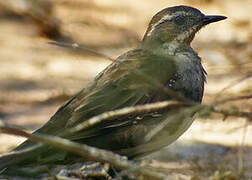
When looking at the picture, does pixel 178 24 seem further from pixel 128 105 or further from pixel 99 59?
pixel 99 59

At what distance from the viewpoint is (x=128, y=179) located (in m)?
5.52

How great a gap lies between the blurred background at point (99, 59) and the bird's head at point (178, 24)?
68cm

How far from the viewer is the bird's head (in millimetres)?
6266

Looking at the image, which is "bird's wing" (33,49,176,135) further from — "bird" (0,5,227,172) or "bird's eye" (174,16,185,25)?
"bird's eye" (174,16,185,25)

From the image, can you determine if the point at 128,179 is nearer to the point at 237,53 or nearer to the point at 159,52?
the point at 159,52

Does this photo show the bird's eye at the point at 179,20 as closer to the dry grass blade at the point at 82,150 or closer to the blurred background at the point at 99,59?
the blurred background at the point at 99,59

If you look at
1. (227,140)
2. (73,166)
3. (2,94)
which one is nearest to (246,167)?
(227,140)

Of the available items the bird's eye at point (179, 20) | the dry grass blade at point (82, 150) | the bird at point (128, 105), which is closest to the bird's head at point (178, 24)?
the bird's eye at point (179, 20)

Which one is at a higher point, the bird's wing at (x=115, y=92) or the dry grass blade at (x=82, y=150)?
the bird's wing at (x=115, y=92)

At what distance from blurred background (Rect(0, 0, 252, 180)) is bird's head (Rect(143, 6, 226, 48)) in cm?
68

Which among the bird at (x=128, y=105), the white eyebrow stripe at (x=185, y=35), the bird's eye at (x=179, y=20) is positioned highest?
the bird's eye at (x=179, y=20)

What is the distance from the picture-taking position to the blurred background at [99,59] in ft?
21.8

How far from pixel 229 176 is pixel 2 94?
4.00m

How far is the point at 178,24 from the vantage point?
630 cm
